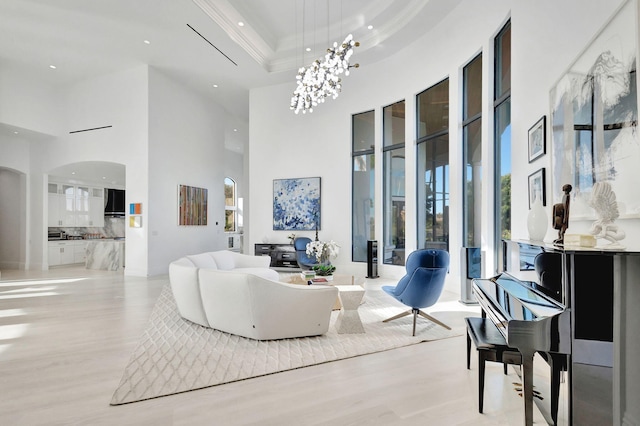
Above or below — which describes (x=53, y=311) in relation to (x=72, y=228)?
below

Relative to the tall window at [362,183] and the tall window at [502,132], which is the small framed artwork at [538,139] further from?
the tall window at [362,183]

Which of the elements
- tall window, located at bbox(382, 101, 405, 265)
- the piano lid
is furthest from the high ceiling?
the piano lid

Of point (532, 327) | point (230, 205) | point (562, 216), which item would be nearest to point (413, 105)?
→ point (562, 216)

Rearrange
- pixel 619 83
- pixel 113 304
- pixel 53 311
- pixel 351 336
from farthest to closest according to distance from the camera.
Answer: pixel 113 304
pixel 53 311
pixel 351 336
pixel 619 83

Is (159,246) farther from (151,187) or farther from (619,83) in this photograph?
(619,83)

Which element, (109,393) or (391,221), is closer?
(109,393)

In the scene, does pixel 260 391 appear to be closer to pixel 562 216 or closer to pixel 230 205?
pixel 562 216

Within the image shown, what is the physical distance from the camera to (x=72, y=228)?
11.5m

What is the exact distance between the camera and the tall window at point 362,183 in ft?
27.5

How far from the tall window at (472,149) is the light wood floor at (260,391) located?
2.78 m

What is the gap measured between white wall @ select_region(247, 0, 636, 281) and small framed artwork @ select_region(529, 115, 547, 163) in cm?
10

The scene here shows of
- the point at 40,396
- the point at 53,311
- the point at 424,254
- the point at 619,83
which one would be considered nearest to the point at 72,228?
the point at 53,311

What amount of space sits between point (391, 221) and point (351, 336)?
452cm

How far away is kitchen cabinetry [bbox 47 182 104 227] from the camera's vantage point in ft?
35.2
